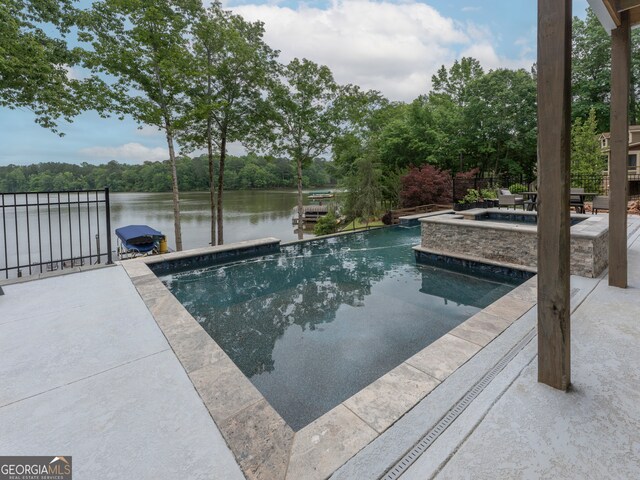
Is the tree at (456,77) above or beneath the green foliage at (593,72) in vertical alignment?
above

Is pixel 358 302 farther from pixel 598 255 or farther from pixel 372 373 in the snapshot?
pixel 598 255

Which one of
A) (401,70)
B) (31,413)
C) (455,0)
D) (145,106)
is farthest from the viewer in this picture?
(401,70)

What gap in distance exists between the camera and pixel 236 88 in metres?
13.1

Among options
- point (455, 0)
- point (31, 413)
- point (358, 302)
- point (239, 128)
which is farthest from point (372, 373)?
point (239, 128)

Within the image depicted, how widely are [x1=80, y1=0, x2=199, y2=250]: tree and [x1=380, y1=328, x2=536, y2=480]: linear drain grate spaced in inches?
469

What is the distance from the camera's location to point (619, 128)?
3311mm

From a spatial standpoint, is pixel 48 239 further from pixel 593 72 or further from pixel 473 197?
pixel 593 72

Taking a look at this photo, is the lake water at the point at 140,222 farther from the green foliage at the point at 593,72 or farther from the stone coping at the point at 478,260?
the green foliage at the point at 593,72

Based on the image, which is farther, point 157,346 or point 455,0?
point 455,0

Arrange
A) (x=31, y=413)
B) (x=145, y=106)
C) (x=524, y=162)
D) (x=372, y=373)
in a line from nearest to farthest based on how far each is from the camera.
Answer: (x=31, y=413), (x=372, y=373), (x=145, y=106), (x=524, y=162)

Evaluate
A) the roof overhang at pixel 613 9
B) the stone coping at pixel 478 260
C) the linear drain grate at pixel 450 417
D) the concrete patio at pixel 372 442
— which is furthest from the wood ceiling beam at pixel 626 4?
the stone coping at pixel 478 260

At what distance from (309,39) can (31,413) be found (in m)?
14.6

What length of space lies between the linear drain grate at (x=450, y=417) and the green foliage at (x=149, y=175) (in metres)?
14.0

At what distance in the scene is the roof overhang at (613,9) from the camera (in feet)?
9.31
